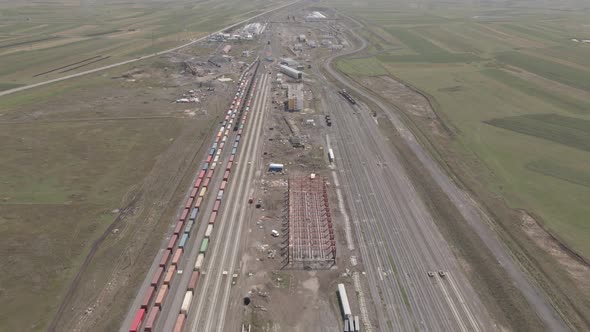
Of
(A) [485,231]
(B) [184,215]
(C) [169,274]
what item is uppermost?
(B) [184,215]

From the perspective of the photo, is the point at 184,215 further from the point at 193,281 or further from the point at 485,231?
the point at 485,231

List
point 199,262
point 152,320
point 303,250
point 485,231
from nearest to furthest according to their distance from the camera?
1. point 152,320
2. point 199,262
3. point 303,250
4. point 485,231

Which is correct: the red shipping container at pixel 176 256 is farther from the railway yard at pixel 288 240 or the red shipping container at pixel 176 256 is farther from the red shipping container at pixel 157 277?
the red shipping container at pixel 157 277

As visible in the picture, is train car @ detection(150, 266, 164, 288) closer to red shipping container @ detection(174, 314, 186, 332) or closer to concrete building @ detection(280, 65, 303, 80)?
red shipping container @ detection(174, 314, 186, 332)

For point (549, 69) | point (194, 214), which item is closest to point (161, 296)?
point (194, 214)

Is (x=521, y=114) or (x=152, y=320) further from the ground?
(x=521, y=114)

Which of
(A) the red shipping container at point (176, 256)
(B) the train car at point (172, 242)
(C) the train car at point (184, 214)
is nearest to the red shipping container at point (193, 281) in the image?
(A) the red shipping container at point (176, 256)

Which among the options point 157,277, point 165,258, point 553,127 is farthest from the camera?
point 553,127

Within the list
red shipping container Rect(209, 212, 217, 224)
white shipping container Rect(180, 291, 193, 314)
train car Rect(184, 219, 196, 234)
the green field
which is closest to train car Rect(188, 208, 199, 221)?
train car Rect(184, 219, 196, 234)

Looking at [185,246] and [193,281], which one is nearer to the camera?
[193,281]
